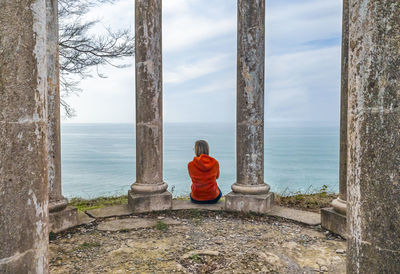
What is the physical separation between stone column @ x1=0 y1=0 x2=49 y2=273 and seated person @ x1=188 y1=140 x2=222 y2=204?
16.7ft

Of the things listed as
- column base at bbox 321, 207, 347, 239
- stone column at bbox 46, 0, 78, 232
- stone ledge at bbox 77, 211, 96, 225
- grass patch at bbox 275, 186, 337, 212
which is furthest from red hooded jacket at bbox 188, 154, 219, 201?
stone column at bbox 46, 0, 78, 232

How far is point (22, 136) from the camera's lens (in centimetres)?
209

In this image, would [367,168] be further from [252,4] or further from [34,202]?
[252,4]

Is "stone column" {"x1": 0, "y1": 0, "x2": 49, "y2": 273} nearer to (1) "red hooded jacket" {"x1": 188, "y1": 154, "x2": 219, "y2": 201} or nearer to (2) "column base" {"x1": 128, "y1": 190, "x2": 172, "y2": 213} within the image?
(2) "column base" {"x1": 128, "y1": 190, "x2": 172, "y2": 213}

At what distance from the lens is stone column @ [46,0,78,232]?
219 inches

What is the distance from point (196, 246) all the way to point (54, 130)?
322 centimetres

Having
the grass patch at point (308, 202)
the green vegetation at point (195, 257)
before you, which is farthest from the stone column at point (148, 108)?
the grass patch at point (308, 202)

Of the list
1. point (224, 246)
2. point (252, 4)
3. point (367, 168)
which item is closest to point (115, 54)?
point (252, 4)

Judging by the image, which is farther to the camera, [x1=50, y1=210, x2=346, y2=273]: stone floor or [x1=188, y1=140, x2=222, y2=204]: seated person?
[x1=188, y1=140, x2=222, y2=204]: seated person

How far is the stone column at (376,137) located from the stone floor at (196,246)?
2.29 m

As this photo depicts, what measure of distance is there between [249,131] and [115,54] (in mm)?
4985

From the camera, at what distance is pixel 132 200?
6824mm

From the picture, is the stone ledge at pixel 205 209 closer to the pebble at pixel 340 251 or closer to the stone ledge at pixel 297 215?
the stone ledge at pixel 297 215

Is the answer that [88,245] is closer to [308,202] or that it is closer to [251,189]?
[251,189]
